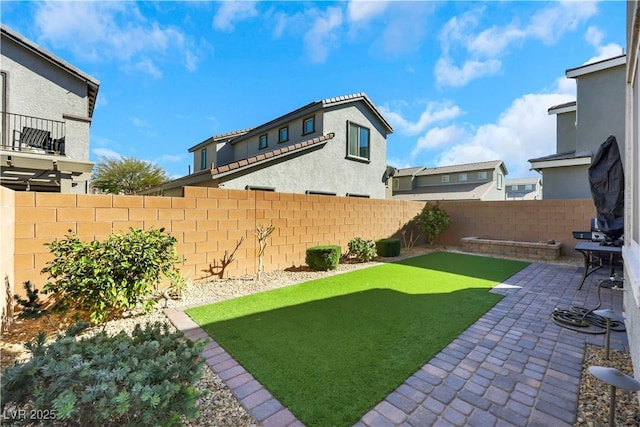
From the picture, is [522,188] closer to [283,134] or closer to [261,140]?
[283,134]

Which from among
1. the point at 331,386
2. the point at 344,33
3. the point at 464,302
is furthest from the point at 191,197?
the point at 344,33

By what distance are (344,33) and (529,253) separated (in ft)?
37.4

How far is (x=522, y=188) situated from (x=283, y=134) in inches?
1799

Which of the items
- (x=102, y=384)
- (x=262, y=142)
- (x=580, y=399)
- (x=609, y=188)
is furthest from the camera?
(x=262, y=142)

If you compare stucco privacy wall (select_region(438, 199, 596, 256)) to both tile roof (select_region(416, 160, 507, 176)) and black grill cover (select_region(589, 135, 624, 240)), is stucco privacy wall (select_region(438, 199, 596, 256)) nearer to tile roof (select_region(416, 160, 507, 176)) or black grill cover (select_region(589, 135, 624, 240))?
black grill cover (select_region(589, 135, 624, 240))

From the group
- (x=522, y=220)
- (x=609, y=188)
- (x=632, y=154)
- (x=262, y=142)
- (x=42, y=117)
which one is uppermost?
(x=262, y=142)

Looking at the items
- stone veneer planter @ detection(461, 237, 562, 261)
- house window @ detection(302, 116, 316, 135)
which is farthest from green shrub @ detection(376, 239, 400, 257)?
house window @ detection(302, 116, 316, 135)

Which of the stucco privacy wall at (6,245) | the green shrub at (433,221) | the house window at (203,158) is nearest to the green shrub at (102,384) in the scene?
the stucco privacy wall at (6,245)

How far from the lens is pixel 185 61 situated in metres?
11.4

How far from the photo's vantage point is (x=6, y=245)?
384cm

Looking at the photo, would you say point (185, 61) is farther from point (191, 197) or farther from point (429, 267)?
point (429, 267)

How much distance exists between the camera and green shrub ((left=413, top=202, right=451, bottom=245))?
13.1m

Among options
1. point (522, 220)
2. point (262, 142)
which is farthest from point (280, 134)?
point (522, 220)

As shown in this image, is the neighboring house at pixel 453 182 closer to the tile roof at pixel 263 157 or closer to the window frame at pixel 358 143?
the window frame at pixel 358 143
